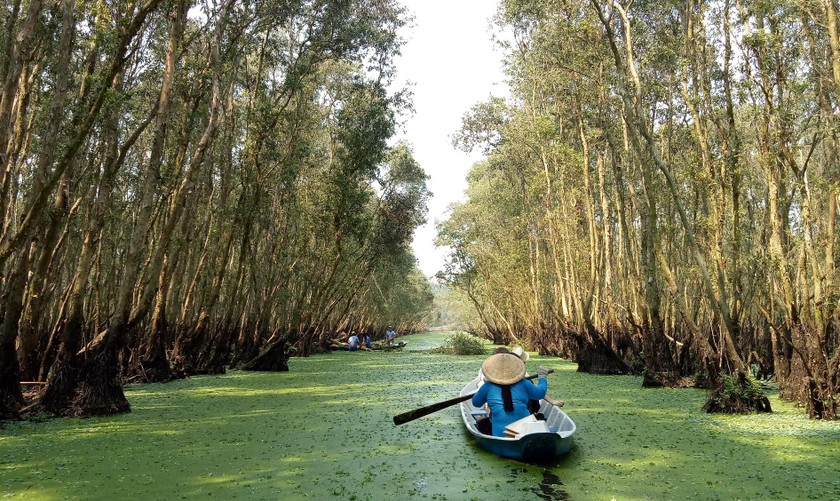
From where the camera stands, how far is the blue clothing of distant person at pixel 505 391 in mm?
5727

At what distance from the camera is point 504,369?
5.91 m

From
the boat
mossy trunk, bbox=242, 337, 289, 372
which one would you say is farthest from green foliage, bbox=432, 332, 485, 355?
the boat

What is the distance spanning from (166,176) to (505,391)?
7.42m

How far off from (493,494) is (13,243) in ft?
15.9

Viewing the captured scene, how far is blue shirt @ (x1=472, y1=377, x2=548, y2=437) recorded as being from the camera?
18.7 feet

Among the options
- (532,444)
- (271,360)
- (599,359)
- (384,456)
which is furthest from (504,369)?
(271,360)

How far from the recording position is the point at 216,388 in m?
10.3

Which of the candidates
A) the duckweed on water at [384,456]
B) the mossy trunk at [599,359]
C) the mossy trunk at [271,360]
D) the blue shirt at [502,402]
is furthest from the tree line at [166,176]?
the mossy trunk at [599,359]

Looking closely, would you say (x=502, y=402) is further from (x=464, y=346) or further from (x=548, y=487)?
(x=464, y=346)

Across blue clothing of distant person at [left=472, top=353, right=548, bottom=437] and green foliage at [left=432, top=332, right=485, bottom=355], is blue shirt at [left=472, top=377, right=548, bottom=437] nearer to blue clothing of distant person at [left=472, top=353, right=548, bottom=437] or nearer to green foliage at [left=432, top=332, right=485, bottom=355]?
blue clothing of distant person at [left=472, top=353, right=548, bottom=437]

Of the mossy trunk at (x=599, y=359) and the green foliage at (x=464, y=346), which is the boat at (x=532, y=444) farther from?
the green foliage at (x=464, y=346)

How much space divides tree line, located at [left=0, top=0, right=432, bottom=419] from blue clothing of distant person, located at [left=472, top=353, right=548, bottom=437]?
15.4ft

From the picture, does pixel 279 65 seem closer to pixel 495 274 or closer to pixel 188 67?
pixel 188 67

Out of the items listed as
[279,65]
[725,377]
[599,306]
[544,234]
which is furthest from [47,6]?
[544,234]
